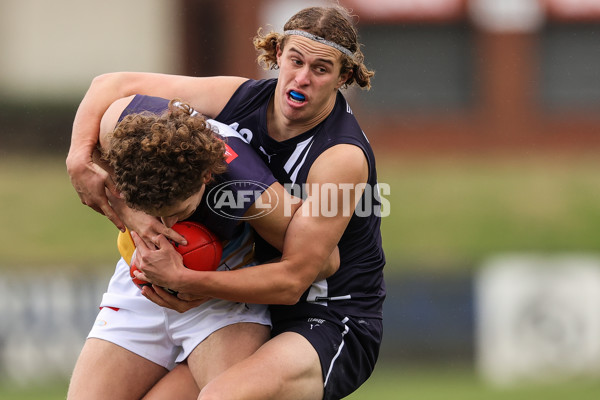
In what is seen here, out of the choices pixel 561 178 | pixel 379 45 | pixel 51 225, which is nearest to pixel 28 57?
pixel 51 225

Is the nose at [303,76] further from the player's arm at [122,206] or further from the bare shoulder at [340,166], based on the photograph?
the player's arm at [122,206]

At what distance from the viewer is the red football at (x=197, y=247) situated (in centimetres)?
432

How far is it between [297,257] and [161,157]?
2.46 feet

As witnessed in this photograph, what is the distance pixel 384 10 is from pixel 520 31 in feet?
8.74

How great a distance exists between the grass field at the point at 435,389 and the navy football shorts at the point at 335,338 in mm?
6580

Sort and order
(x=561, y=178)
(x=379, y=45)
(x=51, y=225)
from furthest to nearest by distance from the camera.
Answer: (x=379, y=45), (x=561, y=178), (x=51, y=225)

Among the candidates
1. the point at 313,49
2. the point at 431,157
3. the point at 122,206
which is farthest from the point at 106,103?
the point at 431,157

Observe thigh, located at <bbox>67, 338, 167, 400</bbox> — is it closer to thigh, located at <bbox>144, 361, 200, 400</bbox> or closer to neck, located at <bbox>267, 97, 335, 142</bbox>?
thigh, located at <bbox>144, 361, 200, 400</bbox>

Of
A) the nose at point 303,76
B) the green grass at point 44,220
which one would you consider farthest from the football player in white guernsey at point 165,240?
the green grass at point 44,220

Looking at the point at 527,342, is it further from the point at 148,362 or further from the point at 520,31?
the point at 520,31

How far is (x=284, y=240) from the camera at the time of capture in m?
4.42

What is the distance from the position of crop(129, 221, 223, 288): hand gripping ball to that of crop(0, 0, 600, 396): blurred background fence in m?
7.16

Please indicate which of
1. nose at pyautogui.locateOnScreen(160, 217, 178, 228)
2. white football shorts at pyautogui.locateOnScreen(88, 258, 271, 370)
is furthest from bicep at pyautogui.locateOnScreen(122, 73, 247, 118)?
white football shorts at pyautogui.locateOnScreen(88, 258, 271, 370)

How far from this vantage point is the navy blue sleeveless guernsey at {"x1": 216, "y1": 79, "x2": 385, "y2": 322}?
15.1 ft
